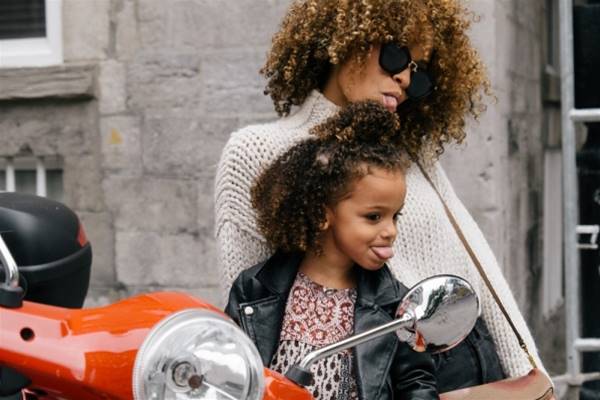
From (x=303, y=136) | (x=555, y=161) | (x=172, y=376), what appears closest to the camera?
(x=172, y=376)

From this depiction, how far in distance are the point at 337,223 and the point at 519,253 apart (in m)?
3.40

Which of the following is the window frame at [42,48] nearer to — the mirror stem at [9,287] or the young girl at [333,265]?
the young girl at [333,265]

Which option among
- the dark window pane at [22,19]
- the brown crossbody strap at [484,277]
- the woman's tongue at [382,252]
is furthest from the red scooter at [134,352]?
the dark window pane at [22,19]

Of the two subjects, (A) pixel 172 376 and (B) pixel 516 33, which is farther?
(B) pixel 516 33

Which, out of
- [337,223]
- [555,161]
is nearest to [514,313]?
[337,223]

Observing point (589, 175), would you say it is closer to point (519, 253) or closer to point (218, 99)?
point (519, 253)

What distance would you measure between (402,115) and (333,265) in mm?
592

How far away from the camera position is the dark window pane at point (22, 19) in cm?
599

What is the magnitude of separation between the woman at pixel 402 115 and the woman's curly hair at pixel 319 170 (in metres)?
0.17

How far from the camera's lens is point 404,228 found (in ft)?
9.64

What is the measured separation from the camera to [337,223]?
8.43 feet

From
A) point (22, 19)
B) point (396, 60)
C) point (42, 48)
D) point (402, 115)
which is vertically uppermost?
point (22, 19)

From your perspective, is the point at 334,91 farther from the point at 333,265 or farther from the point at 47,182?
the point at 47,182

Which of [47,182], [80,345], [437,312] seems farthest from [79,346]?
[47,182]
